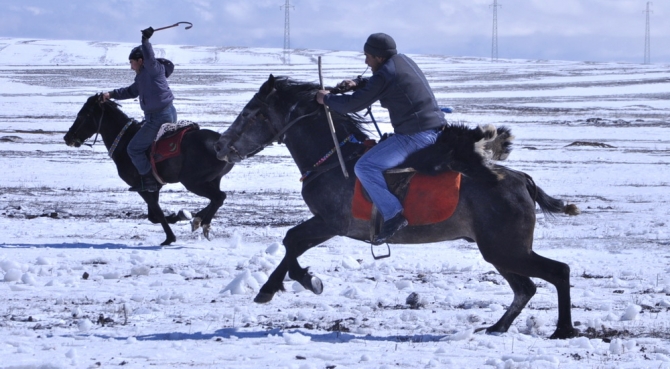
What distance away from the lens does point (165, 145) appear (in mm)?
11305

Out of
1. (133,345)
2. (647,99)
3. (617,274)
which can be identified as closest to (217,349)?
(133,345)

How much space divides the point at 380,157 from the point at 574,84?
61.9 meters

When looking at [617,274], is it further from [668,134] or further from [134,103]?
[134,103]

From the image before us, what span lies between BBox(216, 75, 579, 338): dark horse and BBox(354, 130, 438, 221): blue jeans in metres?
0.27

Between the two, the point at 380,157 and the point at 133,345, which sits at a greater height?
the point at 380,157

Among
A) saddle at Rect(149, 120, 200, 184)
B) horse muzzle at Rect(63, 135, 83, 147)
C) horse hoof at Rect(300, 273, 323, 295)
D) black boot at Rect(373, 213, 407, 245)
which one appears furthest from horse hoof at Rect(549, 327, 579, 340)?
horse muzzle at Rect(63, 135, 83, 147)

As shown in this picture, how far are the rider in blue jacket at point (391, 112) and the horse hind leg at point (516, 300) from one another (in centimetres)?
100

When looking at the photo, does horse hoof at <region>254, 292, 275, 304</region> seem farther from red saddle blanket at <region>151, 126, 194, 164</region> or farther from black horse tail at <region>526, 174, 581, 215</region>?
red saddle blanket at <region>151, 126, 194, 164</region>

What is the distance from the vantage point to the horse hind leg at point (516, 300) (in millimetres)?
6570

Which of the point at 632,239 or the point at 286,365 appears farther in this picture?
the point at 632,239

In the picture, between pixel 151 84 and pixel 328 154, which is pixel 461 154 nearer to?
pixel 328 154

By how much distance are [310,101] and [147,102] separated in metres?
4.31

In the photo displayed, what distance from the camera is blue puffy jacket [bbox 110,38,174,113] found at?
1095 cm

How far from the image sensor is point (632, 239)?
1142 cm
